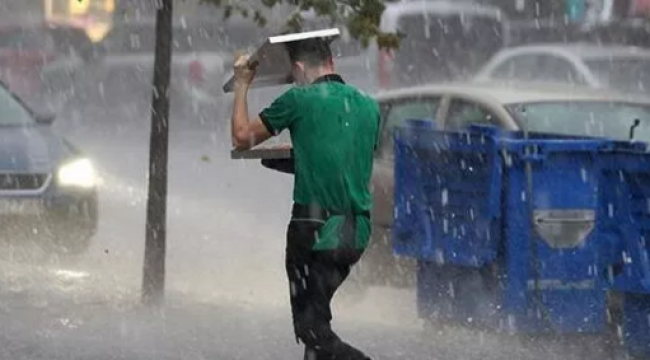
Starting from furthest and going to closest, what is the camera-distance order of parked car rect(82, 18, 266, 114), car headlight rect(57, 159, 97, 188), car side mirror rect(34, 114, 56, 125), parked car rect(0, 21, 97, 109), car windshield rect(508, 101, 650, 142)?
parked car rect(82, 18, 266, 114) < parked car rect(0, 21, 97, 109) < car side mirror rect(34, 114, 56, 125) < car headlight rect(57, 159, 97, 188) < car windshield rect(508, 101, 650, 142)

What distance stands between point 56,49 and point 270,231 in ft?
66.4

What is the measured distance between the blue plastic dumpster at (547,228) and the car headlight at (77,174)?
3.87 metres

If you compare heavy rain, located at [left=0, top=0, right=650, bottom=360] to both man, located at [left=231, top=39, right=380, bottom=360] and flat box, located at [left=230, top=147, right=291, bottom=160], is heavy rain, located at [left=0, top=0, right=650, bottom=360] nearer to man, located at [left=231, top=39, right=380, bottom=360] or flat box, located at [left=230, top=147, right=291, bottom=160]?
flat box, located at [left=230, top=147, right=291, bottom=160]

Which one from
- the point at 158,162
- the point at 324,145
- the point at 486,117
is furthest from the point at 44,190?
the point at 324,145

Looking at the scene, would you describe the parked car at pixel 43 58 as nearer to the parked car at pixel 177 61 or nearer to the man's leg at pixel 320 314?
the parked car at pixel 177 61

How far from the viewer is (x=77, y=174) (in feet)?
45.4

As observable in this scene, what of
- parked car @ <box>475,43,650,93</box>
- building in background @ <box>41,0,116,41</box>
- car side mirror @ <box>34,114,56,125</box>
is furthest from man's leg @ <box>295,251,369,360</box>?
building in background @ <box>41,0,116,41</box>

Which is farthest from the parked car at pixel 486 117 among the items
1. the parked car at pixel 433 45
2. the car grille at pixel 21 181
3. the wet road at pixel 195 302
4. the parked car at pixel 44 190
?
the parked car at pixel 433 45

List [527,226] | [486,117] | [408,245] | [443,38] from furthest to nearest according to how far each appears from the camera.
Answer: [443,38], [486,117], [408,245], [527,226]

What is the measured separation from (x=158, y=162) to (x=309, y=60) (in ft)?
12.1

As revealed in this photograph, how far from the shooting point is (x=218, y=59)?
113ft

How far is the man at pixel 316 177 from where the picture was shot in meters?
7.70

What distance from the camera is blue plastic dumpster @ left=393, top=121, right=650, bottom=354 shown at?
10.1 m

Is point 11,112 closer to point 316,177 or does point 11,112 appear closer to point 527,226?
point 527,226
